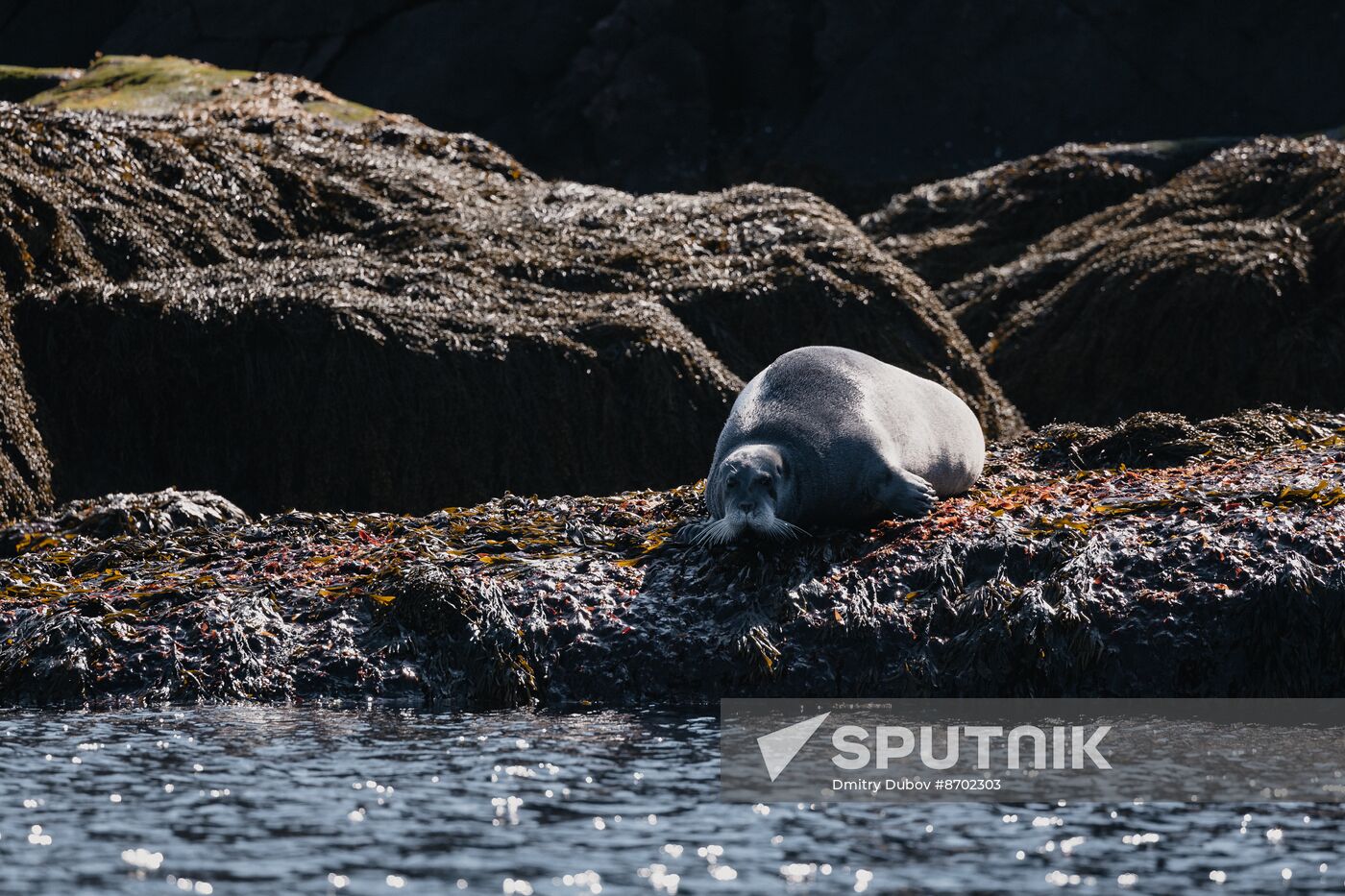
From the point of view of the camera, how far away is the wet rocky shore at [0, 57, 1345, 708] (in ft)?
17.9

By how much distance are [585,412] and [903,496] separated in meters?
3.50

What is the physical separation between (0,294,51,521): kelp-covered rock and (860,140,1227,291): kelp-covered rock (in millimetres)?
8735

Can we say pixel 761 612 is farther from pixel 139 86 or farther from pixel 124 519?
pixel 139 86

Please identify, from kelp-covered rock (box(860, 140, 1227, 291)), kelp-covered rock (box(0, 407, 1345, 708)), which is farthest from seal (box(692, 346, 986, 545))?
kelp-covered rock (box(860, 140, 1227, 291))

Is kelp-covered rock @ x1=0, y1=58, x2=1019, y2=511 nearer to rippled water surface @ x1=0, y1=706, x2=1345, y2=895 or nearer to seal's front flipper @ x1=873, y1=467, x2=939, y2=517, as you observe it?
seal's front flipper @ x1=873, y1=467, x2=939, y2=517

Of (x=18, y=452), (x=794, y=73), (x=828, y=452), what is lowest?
(x=828, y=452)

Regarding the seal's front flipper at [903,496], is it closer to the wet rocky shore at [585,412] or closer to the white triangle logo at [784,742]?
the wet rocky shore at [585,412]

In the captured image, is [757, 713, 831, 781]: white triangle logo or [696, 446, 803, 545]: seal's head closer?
[757, 713, 831, 781]: white triangle logo

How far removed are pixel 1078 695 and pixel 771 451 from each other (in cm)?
137

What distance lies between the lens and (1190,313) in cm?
1183

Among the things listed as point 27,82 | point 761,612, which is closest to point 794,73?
point 27,82

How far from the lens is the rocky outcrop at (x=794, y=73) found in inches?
827

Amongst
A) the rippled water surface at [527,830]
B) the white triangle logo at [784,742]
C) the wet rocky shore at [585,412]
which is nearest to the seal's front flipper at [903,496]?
the wet rocky shore at [585,412]

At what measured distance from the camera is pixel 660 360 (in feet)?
30.9
